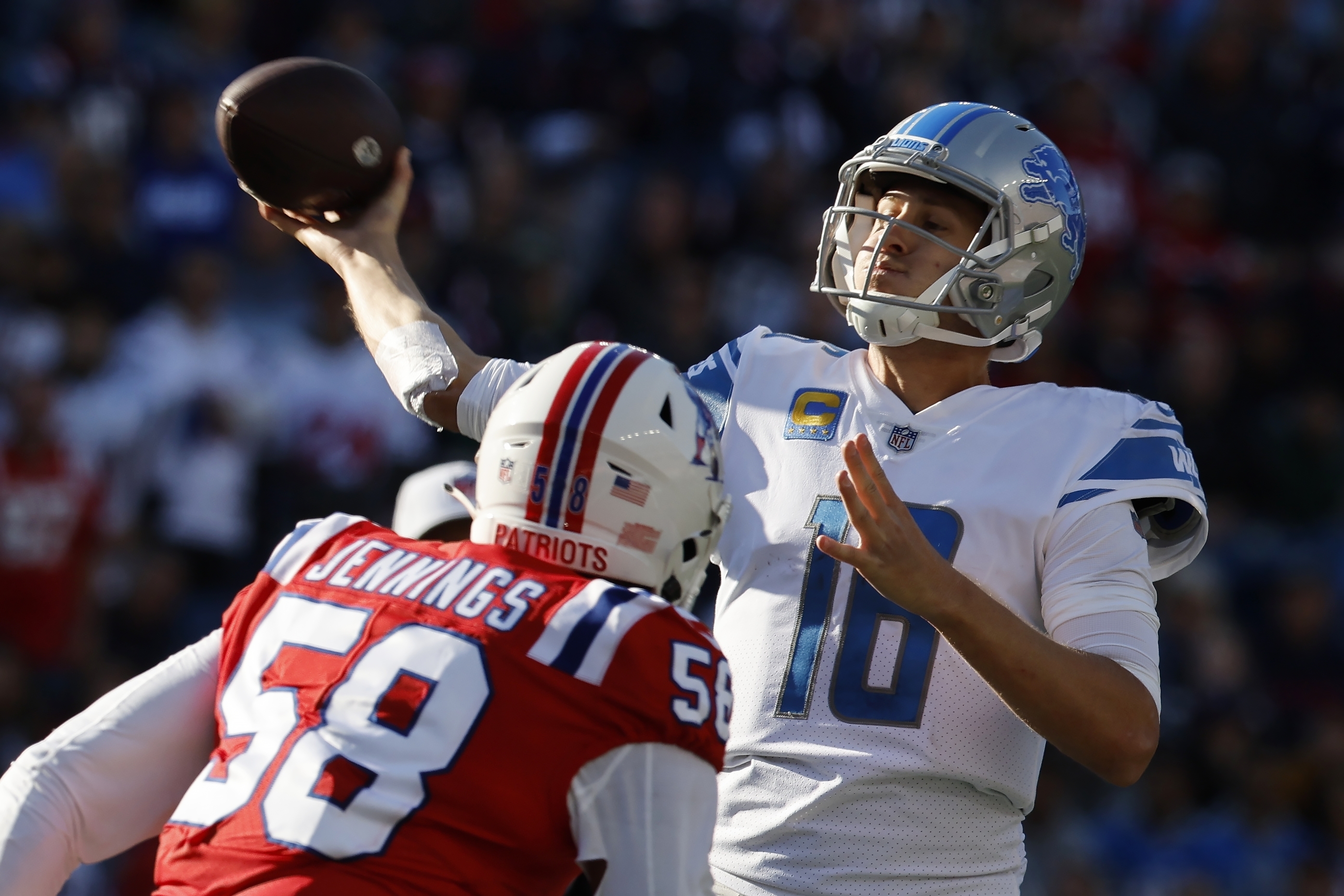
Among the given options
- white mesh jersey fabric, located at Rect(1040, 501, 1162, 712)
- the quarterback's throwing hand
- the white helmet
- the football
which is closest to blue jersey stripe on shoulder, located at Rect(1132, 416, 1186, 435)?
white mesh jersey fabric, located at Rect(1040, 501, 1162, 712)

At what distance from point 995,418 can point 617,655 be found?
43.3 inches

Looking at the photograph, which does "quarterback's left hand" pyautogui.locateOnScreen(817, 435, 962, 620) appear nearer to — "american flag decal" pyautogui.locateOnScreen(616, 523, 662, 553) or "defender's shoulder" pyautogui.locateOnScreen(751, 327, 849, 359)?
"american flag decal" pyautogui.locateOnScreen(616, 523, 662, 553)

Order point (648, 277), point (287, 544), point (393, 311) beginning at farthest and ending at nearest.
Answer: point (648, 277) → point (393, 311) → point (287, 544)

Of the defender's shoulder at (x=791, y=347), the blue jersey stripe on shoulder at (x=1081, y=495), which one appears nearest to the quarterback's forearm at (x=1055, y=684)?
the blue jersey stripe on shoulder at (x=1081, y=495)

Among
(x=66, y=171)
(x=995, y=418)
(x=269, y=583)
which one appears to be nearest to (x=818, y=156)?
(x=66, y=171)

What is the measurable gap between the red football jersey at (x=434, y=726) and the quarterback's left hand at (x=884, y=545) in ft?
1.08

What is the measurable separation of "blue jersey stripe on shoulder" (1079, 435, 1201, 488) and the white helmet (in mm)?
800

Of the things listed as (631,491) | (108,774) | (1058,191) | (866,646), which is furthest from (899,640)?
(108,774)

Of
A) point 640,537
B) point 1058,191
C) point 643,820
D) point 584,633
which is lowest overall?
point 643,820

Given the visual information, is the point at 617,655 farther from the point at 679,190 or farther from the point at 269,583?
the point at 679,190

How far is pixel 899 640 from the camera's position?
107 inches

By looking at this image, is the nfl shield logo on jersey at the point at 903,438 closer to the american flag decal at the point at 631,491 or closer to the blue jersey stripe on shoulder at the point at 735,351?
the blue jersey stripe on shoulder at the point at 735,351

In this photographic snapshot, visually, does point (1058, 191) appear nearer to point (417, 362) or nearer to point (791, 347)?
point (791, 347)

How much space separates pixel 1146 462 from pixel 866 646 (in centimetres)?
58
